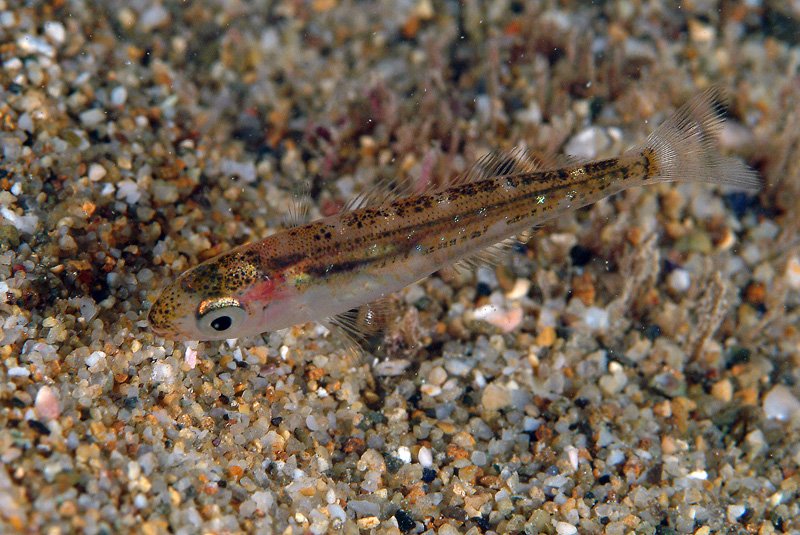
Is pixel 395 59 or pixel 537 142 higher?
pixel 395 59

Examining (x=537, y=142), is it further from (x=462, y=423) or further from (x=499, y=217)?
(x=462, y=423)

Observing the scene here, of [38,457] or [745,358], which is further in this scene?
[745,358]

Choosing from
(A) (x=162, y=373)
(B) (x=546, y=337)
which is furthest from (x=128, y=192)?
(B) (x=546, y=337)

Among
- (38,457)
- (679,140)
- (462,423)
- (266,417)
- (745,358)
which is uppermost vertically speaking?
(679,140)

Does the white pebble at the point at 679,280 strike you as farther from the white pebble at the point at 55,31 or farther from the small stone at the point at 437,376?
the white pebble at the point at 55,31

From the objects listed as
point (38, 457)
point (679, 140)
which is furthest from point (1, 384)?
point (679, 140)

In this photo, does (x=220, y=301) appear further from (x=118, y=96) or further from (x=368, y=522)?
(x=118, y=96)

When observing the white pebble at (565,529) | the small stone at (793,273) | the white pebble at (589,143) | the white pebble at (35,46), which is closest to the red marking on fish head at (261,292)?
the white pebble at (565,529)
